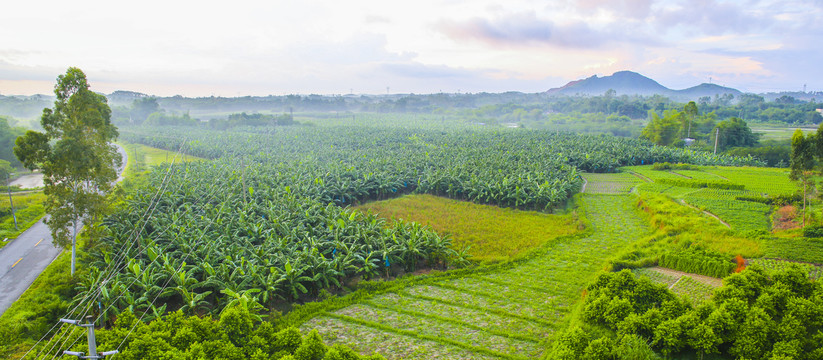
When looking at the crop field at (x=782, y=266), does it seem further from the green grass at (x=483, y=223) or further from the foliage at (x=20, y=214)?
the foliage at (x=20, y=214)

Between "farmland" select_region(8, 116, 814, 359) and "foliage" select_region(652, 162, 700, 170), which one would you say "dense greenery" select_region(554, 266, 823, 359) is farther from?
"foliage" select_region(652, 162, 700, 170)

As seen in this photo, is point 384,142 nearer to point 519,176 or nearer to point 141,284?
point 519,176

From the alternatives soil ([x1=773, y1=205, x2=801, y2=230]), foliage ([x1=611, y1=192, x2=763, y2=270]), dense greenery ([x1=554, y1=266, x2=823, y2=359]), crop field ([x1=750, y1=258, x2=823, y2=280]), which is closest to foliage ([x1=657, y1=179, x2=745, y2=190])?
soil ([x1=773, y1=205, x2=801, y2=230])

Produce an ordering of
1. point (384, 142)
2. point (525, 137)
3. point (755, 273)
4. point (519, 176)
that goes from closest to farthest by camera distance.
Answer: point (755, 273) < point (519, 176) < point (384, 142) < point (525, 137)

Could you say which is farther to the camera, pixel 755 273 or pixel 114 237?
pixel 114 237

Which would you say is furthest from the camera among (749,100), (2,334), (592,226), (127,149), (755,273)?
(749,100)

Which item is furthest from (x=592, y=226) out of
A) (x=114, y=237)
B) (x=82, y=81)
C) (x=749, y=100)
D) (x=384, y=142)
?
(x=749, y=100)

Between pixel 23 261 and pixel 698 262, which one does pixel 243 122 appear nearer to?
pixel 23 261
